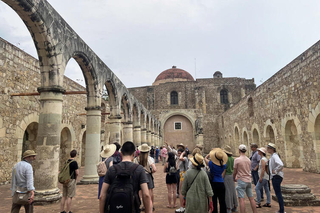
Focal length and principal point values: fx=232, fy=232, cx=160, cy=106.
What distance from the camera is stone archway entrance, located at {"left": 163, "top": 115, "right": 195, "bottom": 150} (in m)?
29.9

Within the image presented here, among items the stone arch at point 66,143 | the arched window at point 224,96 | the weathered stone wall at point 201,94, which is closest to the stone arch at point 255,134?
the stone arch at point 66,143

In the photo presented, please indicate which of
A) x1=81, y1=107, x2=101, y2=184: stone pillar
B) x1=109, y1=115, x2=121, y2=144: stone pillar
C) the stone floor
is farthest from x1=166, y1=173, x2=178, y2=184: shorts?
x1=109, y1=115, x2=121, y2=144: stone pillar

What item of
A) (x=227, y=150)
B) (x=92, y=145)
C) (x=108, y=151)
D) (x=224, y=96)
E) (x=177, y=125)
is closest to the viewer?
(x=108, y=151)

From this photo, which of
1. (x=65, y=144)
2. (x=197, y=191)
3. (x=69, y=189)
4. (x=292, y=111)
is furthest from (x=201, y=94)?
(x=197, y=191)

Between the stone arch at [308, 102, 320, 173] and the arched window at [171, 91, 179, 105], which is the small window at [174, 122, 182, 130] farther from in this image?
the stone arch at [308, 102, 320, 173]

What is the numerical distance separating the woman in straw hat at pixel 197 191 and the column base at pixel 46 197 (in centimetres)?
337

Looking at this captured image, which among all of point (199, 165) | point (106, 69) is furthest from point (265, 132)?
point (199, 165)

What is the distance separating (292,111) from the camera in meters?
10.5

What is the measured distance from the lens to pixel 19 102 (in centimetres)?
787

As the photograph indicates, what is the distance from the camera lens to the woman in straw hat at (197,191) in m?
3.09

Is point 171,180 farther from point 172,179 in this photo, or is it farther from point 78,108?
point 78,108

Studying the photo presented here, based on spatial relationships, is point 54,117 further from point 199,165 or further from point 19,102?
point 199,165

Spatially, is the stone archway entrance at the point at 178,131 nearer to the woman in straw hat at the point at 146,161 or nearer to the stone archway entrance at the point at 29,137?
the stone archway entrance at the point at 29,137

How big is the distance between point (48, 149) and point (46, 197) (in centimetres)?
104
